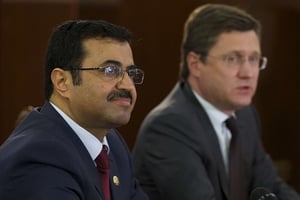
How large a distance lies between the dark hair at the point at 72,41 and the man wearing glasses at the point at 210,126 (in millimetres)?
699

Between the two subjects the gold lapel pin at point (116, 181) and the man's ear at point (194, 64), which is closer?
the gold lapel pin at point (116, 181)

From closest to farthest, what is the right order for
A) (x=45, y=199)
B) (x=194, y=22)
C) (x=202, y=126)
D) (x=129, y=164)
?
(x=45, y=199) → (x=129, y=164) → (x=202, y=126) → (x=194, y=22)

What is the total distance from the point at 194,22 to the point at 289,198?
2.51 ft

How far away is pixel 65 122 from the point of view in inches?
75.0

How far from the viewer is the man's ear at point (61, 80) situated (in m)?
1.91

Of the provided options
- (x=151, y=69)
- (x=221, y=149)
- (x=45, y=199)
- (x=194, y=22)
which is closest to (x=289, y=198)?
(x=221, y=149)

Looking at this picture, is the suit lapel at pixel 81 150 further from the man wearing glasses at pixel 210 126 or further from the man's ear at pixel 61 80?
the man wearing glasses at pixel 210 126

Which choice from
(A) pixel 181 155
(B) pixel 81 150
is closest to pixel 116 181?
(B) pixel 81 150

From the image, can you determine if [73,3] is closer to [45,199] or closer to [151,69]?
[151,69]

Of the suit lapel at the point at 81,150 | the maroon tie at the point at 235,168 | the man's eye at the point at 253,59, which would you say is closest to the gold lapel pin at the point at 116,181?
the suit lapel at the point at 81,150

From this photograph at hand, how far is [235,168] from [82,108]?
0.98m

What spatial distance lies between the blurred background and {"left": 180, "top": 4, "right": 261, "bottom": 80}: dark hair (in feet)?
0.88

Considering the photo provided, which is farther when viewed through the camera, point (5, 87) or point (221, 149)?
point (5, 87)

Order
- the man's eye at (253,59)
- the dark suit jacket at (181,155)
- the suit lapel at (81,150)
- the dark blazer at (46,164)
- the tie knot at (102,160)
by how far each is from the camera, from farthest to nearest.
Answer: the man's eye at (253,59) < the dark suit jacket at (181,155) < the tie knot at (102,160) < the suit lapel at (81,150) < the dark blazer at (46,164)
